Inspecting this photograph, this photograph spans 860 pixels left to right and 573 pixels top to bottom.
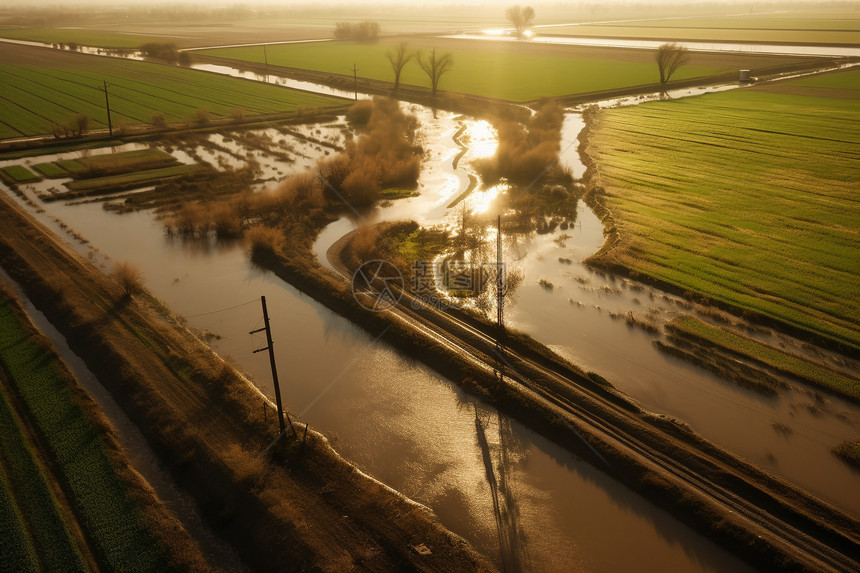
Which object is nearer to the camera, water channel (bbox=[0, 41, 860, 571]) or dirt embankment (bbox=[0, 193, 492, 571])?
dirt embankment (bbox=[0, 193, 492, 571])

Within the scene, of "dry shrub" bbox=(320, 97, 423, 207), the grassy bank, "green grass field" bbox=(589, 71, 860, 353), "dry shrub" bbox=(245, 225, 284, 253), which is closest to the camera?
the grassy bank

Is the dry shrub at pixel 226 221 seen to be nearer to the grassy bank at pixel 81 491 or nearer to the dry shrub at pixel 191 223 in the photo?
the dry shrub at pixel 191 223

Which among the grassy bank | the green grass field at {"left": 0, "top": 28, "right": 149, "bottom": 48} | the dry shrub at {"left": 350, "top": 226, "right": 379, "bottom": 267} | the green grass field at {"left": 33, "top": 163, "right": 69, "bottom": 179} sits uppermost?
the green grass field at {"left": 0, "top": 28, "right": 149, "bottom": 48}

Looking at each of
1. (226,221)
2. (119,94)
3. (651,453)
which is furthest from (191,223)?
(119,94)

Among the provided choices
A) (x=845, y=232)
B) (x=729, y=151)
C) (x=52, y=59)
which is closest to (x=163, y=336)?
(x=845, y=232)

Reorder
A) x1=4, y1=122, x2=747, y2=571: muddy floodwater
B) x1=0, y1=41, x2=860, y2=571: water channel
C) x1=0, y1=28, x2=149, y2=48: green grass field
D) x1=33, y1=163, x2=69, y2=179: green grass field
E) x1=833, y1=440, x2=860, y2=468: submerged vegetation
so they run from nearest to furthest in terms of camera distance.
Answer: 1. x1=4, y1=122, x2=747, y2=571: muddy floodwater
2. x1=0, y1=41, x2=860, y2=571: water channel
3. x1=833, y1=440, x2=860, y2=468: submerged vegetation
4. x1=33, y1=163, x2=69, y2=179: green grass field
5. x1=0, y1=28, x2=149, y2=48: green grass field

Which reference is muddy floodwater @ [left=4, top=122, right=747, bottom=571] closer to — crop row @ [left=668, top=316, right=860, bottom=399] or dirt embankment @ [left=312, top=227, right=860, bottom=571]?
dirt embankment @ [left=312, top=227, right=860, bottom=571]

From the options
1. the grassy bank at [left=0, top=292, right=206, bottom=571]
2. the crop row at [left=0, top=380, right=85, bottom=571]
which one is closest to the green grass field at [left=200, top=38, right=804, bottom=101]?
the grassy bank at [left=0, top=292, right=206, bottom=571]

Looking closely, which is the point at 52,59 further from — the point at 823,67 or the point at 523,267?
the point at 823,67
